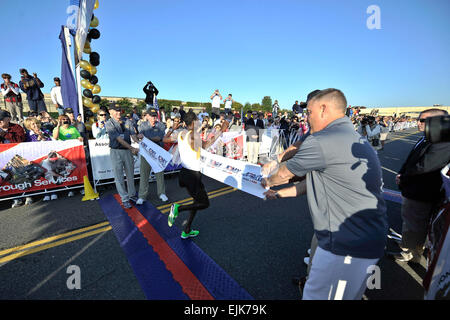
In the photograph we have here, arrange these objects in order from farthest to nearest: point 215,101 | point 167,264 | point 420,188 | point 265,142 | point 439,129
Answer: point 215,101 → point 265,142 → point 167,264 → point 420,188 → point 439,129

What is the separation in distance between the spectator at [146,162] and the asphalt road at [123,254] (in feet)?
1.38

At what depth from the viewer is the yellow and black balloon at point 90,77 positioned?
8.05 m

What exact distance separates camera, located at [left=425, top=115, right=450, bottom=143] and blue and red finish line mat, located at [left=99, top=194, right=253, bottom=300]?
2.30 m

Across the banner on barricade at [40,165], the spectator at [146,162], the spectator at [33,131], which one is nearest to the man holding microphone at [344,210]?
the spectator at [146,162]

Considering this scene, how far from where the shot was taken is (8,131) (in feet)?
16.6

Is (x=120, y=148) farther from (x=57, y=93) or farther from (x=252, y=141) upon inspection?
(x=57, y=93)

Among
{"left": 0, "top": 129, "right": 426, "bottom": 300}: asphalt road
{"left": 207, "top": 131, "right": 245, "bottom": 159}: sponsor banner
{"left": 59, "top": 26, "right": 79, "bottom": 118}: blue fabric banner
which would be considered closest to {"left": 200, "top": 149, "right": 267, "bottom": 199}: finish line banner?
{"left": 0, "top": 129, "right": 426, "bottom": 300}: asphalt road

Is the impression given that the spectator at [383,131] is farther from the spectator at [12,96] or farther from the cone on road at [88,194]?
the spectator at [12,96]

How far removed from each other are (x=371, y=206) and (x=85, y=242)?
4070 millimetres

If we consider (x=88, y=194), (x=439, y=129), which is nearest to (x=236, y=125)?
(x=88, y=194)

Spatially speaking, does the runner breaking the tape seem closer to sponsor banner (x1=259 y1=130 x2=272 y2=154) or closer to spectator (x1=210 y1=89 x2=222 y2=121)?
sponsor banner (x1=259 y1=130 x2=272 y2=154)

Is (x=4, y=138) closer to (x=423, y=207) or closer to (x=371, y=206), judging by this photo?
(x=371, y=206)

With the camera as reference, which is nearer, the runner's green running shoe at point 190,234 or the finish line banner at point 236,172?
the finish line banner at point 236,172

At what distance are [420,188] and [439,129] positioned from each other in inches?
86.9
